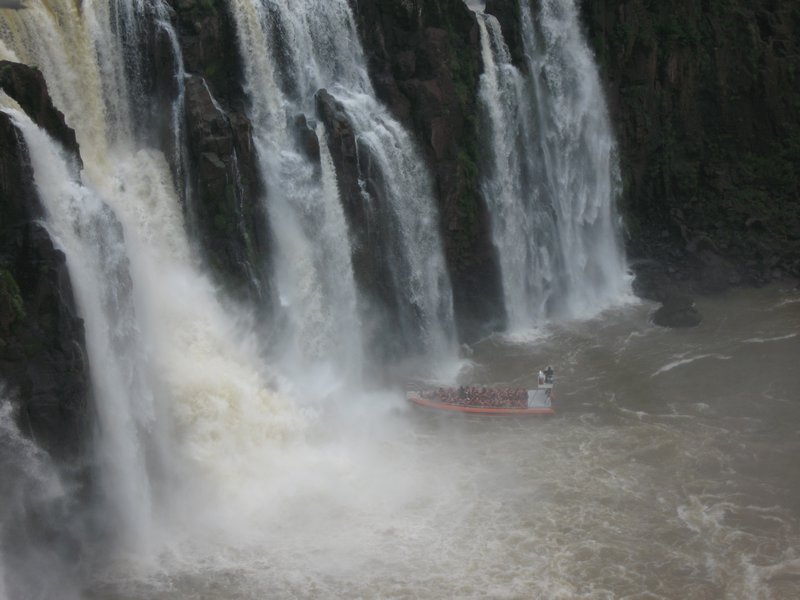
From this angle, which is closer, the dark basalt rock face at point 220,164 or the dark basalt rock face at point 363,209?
the dark basalt rock face at point 220,164

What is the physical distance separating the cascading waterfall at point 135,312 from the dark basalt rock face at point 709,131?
2135 cm

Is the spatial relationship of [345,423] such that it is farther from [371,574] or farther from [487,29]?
[487,29]

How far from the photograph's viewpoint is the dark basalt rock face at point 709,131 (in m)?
39.7

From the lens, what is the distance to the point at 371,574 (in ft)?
68.6

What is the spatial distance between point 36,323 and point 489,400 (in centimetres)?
1442

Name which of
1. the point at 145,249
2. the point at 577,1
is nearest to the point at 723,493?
the point at 145,249

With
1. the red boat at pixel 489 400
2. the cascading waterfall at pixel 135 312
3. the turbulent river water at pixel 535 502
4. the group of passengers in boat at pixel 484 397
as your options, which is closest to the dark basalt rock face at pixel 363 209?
the red boat at pixel 489 400

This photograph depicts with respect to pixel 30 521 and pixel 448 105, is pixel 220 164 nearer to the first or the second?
pixel 448 105

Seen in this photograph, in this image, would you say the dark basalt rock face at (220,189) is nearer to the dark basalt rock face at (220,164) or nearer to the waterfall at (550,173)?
the dark basalt rock face at (220,164)

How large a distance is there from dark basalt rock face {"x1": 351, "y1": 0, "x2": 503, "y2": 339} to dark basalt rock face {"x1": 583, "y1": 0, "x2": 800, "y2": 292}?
8522 millimetres

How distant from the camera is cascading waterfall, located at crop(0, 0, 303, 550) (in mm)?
21406

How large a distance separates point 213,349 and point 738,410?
16.4 metres

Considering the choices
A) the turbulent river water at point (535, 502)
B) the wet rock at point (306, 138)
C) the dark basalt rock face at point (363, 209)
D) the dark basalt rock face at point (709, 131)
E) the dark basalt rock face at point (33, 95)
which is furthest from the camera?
the dark basalt rock face at point (709, 131)

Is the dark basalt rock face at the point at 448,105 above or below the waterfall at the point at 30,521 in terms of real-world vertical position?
above
